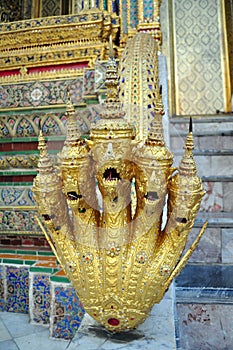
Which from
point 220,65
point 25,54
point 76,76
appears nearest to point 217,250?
point 76,76

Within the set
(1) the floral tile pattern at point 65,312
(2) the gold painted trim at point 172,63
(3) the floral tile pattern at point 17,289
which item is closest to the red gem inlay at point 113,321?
(1) the floral tile pattern at point 65,312

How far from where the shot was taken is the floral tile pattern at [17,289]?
1.32 metres

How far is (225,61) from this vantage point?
12.5ft

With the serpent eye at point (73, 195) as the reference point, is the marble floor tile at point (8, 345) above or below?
below

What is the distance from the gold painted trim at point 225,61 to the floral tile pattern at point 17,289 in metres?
3.25

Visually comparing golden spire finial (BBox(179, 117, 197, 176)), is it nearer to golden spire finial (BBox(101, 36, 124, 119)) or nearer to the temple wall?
golden spire finial (BBox(101, 36, 124, 119))

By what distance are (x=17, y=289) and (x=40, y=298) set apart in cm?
14

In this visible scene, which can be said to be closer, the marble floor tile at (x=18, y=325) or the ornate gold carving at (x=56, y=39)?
the marble floor tile at (x=18, y=325)

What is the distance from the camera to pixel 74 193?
70 centimetres

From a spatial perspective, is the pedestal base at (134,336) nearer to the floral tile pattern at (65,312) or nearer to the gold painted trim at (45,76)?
the floral tile pattern at (65,312)

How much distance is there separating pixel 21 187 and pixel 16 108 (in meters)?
0.41

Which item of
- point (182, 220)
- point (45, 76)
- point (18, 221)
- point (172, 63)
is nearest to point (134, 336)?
point (182, 220)

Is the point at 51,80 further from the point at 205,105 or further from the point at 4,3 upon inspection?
the point at 205,105

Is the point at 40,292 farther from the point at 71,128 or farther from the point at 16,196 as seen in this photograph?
the point at 71,128
